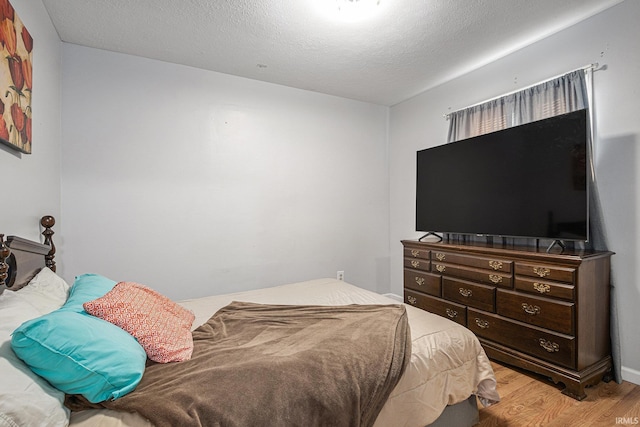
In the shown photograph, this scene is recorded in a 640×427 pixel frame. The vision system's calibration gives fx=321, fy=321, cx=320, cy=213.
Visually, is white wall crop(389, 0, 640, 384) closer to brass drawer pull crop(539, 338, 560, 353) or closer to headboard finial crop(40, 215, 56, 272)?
brass drawer pull crop(539, 338, 560, 353)

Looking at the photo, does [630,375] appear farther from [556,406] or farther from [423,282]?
[423,282]

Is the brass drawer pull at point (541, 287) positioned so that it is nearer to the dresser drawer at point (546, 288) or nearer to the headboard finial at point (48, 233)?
the dresser drawer at point (546, 288)

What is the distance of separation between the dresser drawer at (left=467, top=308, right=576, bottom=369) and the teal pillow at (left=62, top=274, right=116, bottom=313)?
2.60 m

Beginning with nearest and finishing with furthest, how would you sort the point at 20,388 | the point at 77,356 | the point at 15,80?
the point at 20,388 → the point at 77,356 → the point at 15,80

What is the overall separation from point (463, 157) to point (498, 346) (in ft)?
5.41

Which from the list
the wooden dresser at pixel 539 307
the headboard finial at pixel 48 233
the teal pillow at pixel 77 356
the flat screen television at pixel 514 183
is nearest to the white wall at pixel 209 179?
the headboard finial at pixel 48 233

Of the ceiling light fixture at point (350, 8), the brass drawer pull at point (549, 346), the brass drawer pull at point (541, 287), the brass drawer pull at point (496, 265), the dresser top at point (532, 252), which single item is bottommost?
the brass drawer pull at point (549, 346)

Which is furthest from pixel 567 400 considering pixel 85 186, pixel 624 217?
pixel 85 186

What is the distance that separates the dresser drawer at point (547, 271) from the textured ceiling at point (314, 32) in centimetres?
179

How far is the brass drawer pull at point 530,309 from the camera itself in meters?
2.22

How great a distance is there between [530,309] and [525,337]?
0.68 feet

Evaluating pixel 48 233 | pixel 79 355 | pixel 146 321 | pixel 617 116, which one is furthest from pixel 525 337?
pixel 48 233

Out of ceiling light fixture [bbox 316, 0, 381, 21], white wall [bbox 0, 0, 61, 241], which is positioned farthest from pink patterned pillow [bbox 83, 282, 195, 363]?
ceiling light fixture [bbox 316, 0, 381, 21]

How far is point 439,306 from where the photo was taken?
2939 mm
